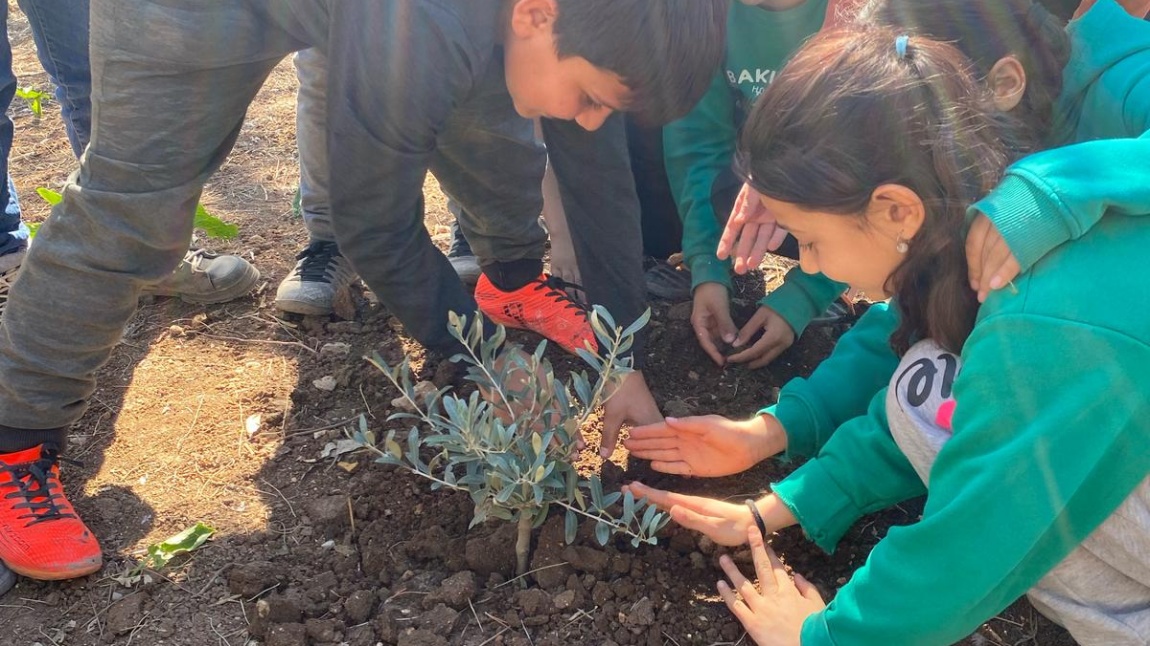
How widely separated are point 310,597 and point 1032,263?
156cm

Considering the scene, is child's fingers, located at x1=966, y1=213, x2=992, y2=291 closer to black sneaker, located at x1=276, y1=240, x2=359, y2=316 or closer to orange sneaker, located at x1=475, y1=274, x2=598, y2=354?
orange sneaker, located at x1=475, y1=274, x2=598, y2=354

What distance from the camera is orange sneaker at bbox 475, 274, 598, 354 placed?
2.68 metres

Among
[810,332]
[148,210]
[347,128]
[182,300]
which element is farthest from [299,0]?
[810,332]

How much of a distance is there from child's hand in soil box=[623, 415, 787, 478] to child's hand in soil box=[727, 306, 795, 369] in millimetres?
464

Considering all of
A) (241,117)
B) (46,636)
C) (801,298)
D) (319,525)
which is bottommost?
(46,636)

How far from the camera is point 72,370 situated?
213 cm

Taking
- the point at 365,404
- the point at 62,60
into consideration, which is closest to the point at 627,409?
the point at 365,404

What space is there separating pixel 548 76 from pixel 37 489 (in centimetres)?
152

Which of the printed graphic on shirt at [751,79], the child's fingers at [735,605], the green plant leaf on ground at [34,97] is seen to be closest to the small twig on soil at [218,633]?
the child's fingers at [735,605]

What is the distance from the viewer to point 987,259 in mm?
1531

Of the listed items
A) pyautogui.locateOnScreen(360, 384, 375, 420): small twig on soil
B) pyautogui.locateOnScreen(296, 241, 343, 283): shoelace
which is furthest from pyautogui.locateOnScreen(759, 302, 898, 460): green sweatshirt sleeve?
pyautogui.locateOnScreen(296, 241, 343, 283): shoelace

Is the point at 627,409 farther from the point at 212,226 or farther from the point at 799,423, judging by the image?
the point at 212,226

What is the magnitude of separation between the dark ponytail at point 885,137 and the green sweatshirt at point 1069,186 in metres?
0.11

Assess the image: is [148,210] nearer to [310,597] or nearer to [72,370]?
[72,370]
